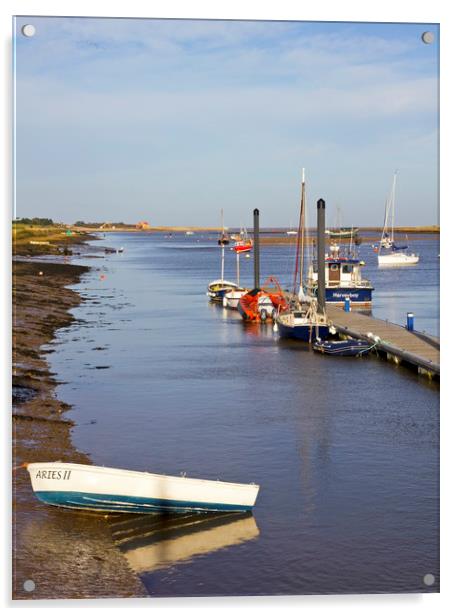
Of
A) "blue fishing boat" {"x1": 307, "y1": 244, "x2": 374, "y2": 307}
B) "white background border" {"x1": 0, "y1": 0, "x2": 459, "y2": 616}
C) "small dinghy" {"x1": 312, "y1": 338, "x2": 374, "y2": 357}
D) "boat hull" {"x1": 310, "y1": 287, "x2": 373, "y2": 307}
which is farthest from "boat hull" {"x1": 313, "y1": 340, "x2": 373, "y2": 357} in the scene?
"white background border" {"x1": 0, "y1": 0, "x2": 459, "y2": 616}

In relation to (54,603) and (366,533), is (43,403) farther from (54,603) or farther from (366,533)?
(54,603)

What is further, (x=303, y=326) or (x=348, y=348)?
(x=303, y=326)

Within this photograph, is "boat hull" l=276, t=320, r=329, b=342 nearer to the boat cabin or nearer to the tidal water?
the tidal water

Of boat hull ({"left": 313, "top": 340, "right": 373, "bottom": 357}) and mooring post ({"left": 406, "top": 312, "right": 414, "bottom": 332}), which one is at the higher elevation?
mooring post ({"left": 406, "top": 312, "right": 414, "bottom": 332})

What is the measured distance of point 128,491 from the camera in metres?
14.8

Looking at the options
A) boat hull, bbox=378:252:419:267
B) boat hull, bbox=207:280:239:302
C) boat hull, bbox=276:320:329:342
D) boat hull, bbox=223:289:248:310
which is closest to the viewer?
boat hull, bbox=276:320:329:342

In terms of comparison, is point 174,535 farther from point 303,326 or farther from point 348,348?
point 303,326

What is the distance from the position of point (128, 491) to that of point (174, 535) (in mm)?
1006

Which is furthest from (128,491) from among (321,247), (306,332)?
(321,247)

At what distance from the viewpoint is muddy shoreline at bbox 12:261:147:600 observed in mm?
11799

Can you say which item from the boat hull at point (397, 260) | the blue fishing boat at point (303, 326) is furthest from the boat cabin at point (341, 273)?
the boat hull at point (397, 260)

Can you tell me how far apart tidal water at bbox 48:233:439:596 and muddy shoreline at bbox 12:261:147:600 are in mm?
359
